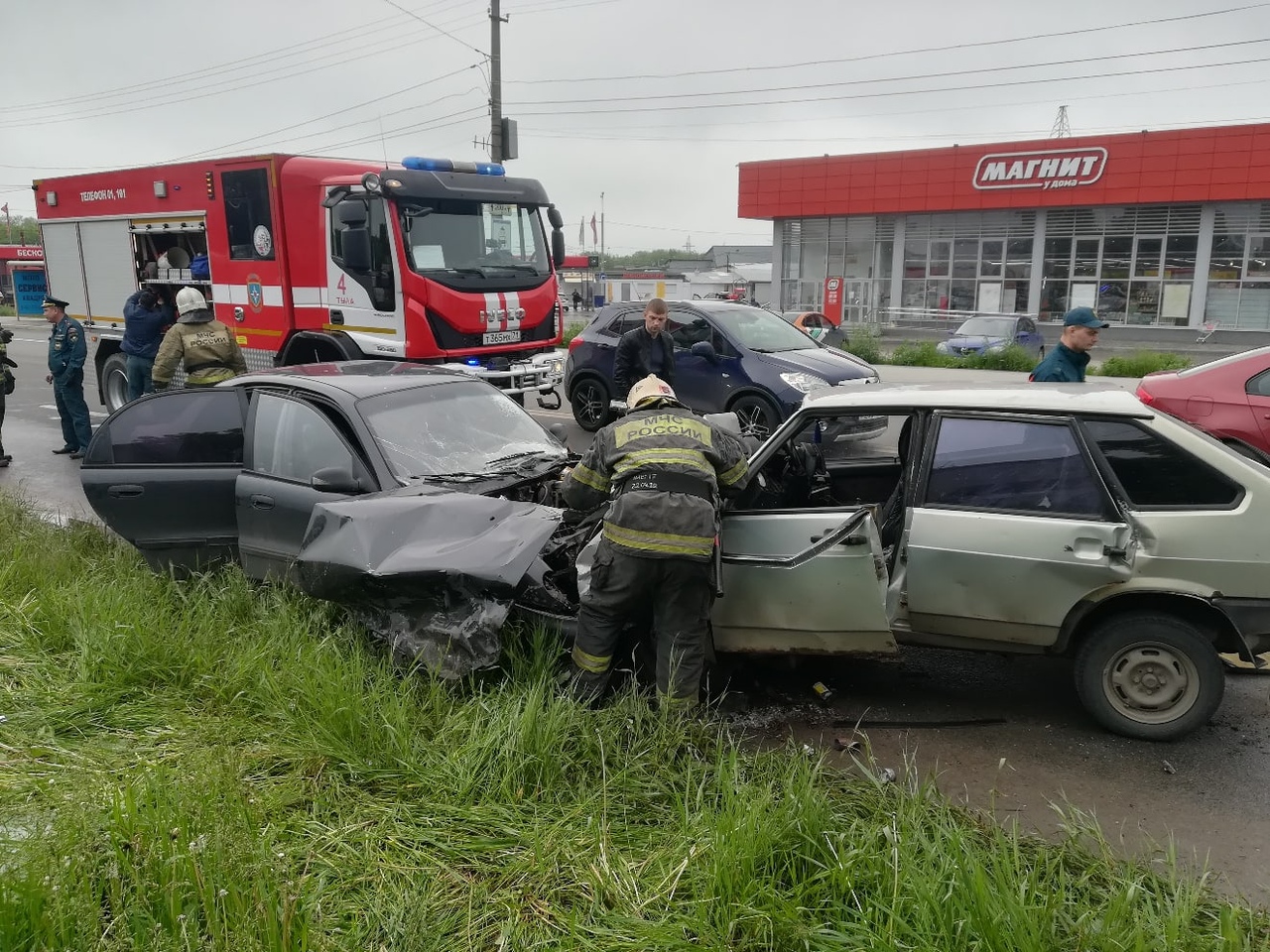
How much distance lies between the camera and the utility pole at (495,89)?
64.6 ft

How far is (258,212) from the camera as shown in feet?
34.0

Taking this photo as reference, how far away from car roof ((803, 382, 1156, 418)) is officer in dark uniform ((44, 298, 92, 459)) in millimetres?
8693

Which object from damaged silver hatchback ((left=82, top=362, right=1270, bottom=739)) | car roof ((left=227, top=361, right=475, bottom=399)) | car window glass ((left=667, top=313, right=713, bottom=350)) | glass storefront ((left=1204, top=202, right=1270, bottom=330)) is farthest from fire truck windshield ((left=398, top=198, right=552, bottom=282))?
glass storefront ((left=1204, top=202, right=1270, bottom=330))

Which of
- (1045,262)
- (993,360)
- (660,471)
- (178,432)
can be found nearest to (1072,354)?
(660,471)

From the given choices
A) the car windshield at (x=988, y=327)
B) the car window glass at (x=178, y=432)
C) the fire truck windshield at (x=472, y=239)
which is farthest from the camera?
the car windshield at (x=988, y=327)

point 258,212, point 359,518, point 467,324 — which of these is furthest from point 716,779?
point 258,212

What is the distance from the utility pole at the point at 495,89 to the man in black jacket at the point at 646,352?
12303 mm

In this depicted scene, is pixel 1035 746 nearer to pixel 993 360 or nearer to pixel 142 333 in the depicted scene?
pixel 142 333

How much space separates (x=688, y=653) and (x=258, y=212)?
8576 mm

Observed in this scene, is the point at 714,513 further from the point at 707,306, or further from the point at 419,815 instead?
the point at 707,306

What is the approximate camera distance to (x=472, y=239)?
10.1 metres

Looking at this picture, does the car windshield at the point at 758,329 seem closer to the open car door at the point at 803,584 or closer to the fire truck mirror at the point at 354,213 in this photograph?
the fire truck mirror at the point at 354,213

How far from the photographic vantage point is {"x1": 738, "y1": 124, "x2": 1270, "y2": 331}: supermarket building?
29.7m

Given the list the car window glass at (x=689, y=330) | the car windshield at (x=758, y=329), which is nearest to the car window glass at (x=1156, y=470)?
the car windshield at (x=758, y=329)
